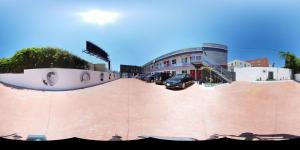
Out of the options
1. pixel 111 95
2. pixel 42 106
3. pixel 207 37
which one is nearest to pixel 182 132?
pixel 111 95

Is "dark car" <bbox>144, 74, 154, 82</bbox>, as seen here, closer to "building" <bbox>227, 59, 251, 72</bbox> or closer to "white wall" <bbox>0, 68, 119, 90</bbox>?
"white wall" <bbox>0, 68, 119, 90</bbox>

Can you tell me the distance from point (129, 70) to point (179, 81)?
11.5 inches

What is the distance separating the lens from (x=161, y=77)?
143 centimetres

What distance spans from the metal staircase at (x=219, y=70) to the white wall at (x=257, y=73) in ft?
0.14

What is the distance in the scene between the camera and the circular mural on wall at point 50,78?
138 centimetres

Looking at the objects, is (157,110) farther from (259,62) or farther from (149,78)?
(259,62)

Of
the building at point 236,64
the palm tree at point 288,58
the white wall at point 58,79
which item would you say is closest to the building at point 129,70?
the white wall at point 58,79

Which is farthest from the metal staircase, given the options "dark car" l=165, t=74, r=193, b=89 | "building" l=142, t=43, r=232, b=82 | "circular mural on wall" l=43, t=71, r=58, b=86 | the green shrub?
"circular mural on wall" l=43, t=71, r=58, b=86

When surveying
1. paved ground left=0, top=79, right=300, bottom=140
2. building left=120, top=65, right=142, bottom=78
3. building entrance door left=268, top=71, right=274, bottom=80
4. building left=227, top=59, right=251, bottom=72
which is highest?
building left=227, top=59, right=251, bottom=72

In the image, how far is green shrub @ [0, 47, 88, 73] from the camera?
4.53 ft

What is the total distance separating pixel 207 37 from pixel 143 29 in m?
0.38

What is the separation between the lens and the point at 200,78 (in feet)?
4.44

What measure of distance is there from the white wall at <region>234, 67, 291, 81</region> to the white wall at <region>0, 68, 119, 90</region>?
68 centimetres
